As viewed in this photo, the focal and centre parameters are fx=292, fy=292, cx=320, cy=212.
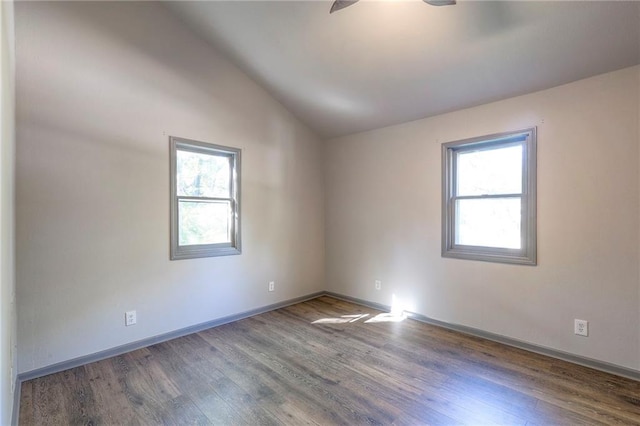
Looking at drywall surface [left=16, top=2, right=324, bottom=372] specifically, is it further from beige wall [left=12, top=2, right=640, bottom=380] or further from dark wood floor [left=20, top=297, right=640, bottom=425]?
dark wood floor [left=20, top=297, right=640, bottom=425]

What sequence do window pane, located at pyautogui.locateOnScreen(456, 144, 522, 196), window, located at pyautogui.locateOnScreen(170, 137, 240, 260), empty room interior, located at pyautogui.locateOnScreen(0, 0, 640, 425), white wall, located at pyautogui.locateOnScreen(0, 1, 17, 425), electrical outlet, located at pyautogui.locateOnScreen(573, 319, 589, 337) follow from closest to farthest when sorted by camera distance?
white wall, located at pyautogui.locateOnScreen(0, 1, 17, 425)
empty room interior, located at pyautogui.locateOnScreen(0, 0, 640, 425)
electrical outlet, located at pyautogui.locateOnScreen(573, 319, 589, 337)
window pane, located at pyautogui.locateOnScreen(456, 144, 522, 196)
window, located at pyautogui.locateOnScreen(170, 137, 240, 260)

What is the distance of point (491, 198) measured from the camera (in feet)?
10.0

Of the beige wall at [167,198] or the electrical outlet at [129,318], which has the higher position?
the beige wall at [167,198]

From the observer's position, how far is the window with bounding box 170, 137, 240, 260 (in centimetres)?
312

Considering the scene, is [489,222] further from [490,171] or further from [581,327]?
[581,327]

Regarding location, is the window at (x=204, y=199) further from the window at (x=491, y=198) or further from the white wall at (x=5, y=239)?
the window at (x=491, y=198)

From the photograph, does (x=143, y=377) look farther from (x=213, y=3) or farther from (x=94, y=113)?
(x=213, y=3)

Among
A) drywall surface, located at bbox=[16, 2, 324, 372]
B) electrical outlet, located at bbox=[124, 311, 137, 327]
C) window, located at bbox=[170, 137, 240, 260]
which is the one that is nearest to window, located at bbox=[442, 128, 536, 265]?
drywall surface, located at bbox=[16, 2, 324, 372]

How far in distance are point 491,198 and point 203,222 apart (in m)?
3.17

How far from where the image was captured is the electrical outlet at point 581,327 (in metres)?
2.46

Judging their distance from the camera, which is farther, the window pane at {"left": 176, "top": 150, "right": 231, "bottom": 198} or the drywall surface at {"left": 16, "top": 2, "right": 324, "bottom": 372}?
the window pane at {"left": 176, "top": 150, "right": 231, "bottom": 198}

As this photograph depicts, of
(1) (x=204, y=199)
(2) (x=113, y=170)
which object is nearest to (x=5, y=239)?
(2) (x=113, y=170)

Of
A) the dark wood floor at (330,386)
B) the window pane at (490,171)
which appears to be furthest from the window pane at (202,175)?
the window pane at (490,171)

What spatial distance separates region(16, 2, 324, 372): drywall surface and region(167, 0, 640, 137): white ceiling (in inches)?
19.5
